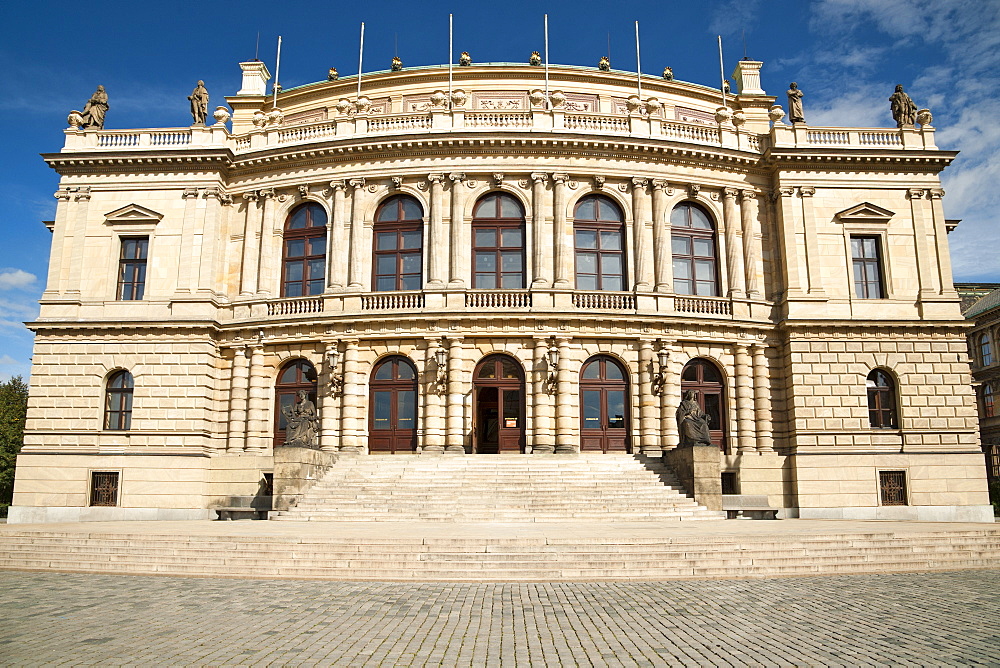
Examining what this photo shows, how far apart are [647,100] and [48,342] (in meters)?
32.0

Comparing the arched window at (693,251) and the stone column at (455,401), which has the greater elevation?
the arched window at (693,251)

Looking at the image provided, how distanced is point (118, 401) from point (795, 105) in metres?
33.8

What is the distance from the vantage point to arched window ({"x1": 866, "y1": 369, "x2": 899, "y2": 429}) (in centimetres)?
3210

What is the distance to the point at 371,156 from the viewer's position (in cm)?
3372

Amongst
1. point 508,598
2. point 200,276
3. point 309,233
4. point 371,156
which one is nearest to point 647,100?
point 371,156

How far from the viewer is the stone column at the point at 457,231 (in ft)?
106

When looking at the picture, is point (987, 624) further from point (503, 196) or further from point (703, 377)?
point (503, 196)

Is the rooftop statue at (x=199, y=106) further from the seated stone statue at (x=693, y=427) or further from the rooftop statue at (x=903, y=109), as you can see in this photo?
the rooftop statue at (x=903, y=109)

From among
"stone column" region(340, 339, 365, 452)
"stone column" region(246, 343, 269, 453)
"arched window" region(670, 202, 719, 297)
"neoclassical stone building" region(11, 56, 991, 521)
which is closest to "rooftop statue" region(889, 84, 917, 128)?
"neoclassical stone building" region(11, 56, 991, 521)

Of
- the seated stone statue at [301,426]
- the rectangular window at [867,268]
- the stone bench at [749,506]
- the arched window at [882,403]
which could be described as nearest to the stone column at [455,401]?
the seated stone statue at [301,426]

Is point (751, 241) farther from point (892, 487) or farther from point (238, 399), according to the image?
point (238, 399)

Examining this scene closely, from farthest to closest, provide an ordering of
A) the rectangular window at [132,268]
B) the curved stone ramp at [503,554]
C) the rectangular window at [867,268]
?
1. the rectangular window at [132,268]
2. the rectangular window at [867,268]
3. the curved stone ramp at [503,554]

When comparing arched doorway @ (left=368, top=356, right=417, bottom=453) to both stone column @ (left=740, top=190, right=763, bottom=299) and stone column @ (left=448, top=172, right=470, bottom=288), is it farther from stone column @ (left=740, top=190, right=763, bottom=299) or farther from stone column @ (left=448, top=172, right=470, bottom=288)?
stone column @ (left=740, top=190, right=763, bottom=299)

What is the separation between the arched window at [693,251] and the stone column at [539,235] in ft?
19.9
